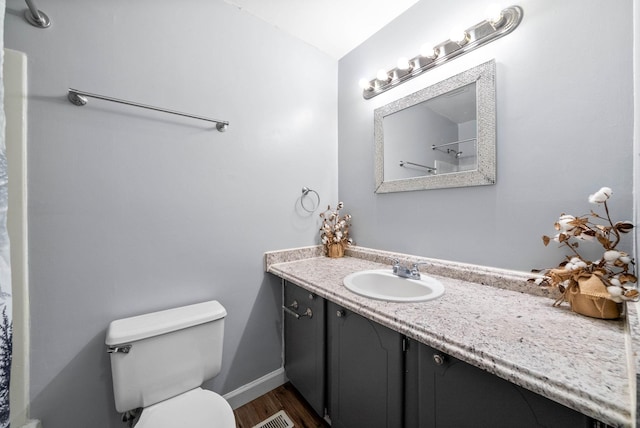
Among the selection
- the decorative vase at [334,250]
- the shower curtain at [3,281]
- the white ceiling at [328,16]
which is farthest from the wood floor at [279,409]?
the white ceiling at [328,16]

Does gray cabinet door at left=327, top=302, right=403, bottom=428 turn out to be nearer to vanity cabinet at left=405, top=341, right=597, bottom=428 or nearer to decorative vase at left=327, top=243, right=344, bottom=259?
vanity cabinet at left=405, top=341, right=597, bottom=428

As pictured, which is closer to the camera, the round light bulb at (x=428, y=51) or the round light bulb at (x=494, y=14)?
the round light bulb at (x=494, y=14)

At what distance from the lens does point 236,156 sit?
1361mm

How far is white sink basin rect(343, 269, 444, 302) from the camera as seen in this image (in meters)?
1.09

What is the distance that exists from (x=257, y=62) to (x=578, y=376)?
187 cm

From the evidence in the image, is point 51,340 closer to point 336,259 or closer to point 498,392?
point 336,259

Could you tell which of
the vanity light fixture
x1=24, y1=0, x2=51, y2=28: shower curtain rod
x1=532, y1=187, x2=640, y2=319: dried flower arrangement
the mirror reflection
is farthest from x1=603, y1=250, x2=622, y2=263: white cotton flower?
x1=24, y1=0, x2=51, y2=28: shower curtain rod

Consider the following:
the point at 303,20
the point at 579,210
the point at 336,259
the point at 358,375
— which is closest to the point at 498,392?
the point at 358,375

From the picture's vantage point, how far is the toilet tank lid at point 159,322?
91 cm

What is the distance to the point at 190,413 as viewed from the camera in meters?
0.91

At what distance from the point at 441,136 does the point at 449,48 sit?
44cm

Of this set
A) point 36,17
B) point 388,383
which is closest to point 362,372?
point 388,383

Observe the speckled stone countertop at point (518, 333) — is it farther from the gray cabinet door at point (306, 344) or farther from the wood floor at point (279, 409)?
the wood floor at point (279, 409)

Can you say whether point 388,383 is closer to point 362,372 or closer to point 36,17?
point 362,372
